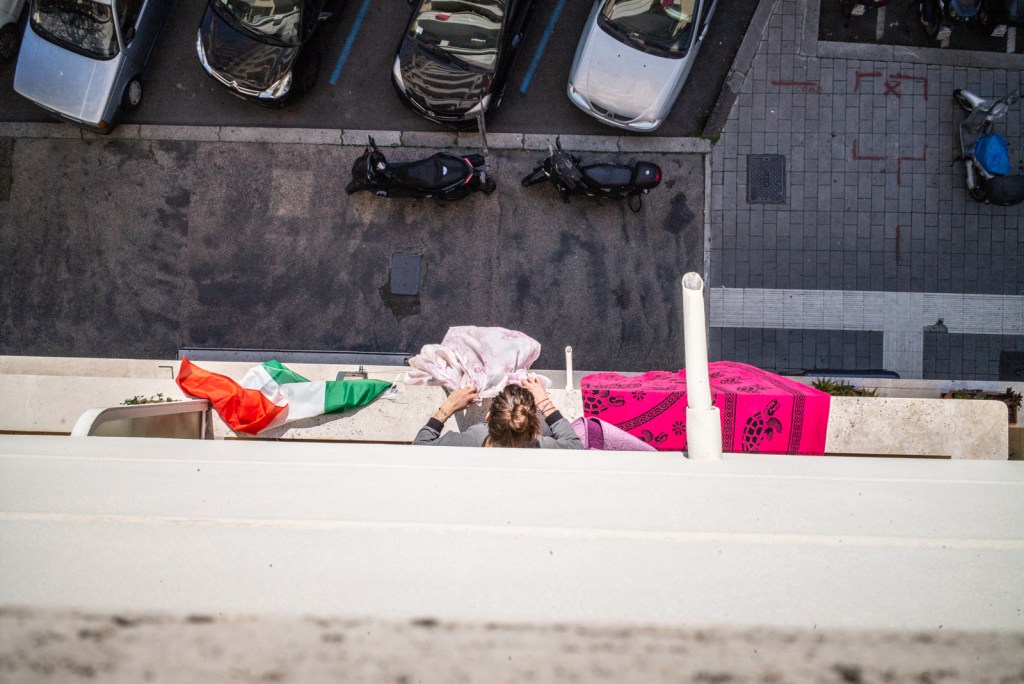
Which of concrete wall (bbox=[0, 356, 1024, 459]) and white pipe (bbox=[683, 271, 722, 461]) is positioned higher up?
white pipe (bbox=[683, 271, 722, 461])

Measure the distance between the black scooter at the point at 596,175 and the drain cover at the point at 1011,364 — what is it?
4.88m

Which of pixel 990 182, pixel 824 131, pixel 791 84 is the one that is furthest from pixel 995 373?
pixel 791 84

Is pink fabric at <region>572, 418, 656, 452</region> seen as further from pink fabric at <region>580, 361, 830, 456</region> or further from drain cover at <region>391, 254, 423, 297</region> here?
drain cover at <region>391, 254, 423, 297</region>

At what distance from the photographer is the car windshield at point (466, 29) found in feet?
21.8

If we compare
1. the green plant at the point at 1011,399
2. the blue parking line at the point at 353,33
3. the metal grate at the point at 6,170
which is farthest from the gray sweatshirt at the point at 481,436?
the metal grate at the point at 6,170

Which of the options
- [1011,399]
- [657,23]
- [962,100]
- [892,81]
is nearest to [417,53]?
[657,23]

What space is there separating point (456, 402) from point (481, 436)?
48cm

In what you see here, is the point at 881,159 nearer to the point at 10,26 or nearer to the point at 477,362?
the point at 477,362

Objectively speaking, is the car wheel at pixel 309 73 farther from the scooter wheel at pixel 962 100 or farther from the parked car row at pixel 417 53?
the scooter wheel at pixel 962 100

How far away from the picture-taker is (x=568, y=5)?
24.5 feet

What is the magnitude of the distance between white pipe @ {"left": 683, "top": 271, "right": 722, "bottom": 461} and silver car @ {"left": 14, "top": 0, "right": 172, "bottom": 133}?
24.9 ft

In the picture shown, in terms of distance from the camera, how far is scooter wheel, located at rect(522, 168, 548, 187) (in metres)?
7.19

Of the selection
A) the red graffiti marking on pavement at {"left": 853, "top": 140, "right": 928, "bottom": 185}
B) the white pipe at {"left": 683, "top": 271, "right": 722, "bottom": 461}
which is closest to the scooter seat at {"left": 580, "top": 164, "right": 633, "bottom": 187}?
the red graffiti marking on pavement at {"left": 853, "top": 140, "right": 928, "bottom": 185}

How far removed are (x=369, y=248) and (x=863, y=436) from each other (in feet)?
18.8
